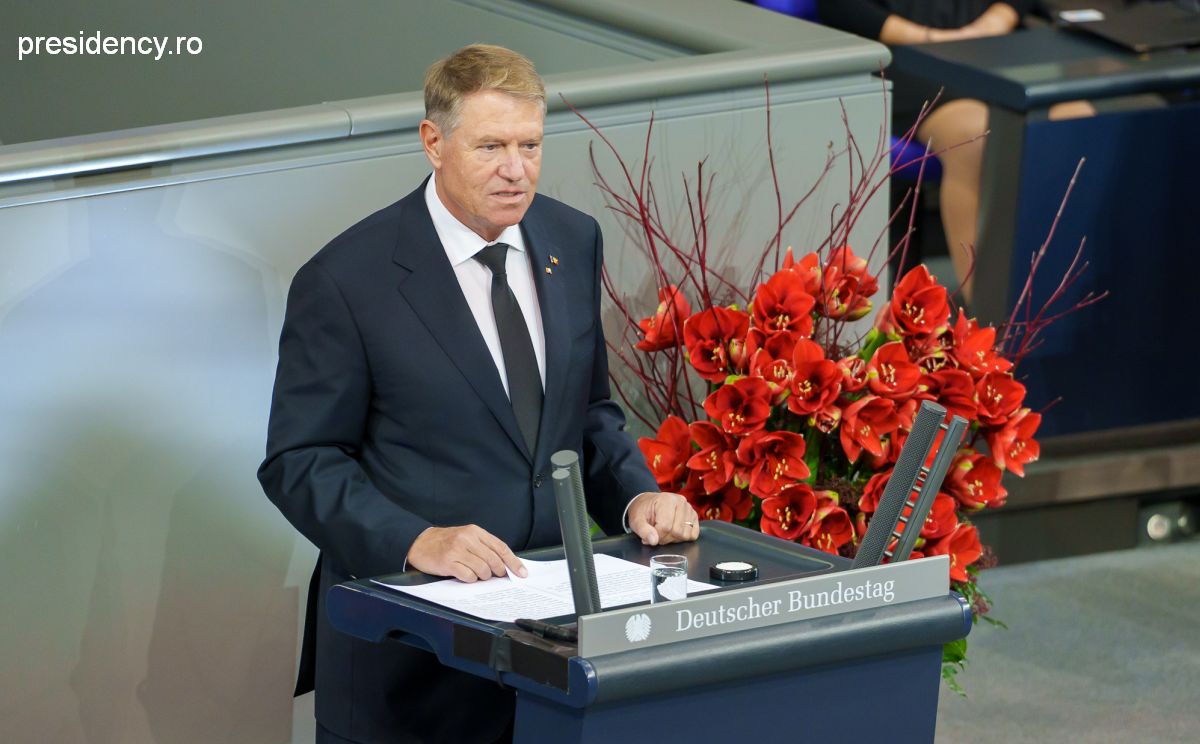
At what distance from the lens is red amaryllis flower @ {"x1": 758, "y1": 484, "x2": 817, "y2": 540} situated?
3.07 meters

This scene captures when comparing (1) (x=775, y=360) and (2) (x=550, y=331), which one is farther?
(1) (x=775, y=360)

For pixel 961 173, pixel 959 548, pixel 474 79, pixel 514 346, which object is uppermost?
pixel 474 79

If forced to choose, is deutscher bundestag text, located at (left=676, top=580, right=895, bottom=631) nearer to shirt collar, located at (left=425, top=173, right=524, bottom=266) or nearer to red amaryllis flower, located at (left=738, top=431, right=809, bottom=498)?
shirt collar, located at (left=425, top=173, right=524, bottom=266)

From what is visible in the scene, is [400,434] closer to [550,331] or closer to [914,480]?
[550,331]

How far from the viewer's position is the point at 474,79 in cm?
225

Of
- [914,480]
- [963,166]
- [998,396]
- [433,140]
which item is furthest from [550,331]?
[963,166]

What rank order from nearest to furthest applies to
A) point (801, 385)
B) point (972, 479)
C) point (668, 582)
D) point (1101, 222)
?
point (668, 582)
point (801, 385)
point (972, 479)
point (1101, 222)

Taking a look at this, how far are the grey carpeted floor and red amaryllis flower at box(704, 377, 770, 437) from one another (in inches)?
43.8

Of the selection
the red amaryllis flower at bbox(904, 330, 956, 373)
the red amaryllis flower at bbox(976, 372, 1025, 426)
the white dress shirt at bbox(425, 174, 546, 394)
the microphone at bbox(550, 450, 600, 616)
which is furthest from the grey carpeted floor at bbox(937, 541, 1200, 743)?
the microphone at bbox(550, 450, 600, 616)

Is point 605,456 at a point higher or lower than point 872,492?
higher

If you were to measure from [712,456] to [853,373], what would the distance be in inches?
11.3

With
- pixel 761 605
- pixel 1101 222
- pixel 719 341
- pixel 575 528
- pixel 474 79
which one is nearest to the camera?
pixel 575 528

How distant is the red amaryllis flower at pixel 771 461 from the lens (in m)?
3.07

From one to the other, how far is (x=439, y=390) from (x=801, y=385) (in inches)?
36.0
